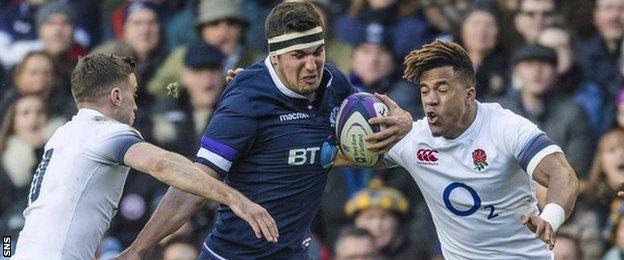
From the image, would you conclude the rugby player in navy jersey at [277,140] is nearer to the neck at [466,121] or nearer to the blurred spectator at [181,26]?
the neck at [466,121]

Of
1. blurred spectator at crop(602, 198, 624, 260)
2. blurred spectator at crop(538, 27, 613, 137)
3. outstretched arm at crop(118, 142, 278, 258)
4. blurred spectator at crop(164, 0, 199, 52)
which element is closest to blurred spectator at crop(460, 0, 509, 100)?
blurred spectator at crop(538, 27, 613, 137)

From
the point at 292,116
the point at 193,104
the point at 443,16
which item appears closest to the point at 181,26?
the point at 193,104

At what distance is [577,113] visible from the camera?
1448cm

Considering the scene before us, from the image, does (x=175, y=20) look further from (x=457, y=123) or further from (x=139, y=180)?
(x=457, y=123)

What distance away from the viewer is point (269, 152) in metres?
10.6

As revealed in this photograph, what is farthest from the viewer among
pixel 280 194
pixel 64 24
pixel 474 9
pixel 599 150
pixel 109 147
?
pixel 64 24

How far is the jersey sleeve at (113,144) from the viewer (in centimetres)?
978

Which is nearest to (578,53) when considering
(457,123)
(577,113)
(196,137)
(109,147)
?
(577,113)

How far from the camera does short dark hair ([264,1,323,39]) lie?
34.3ft

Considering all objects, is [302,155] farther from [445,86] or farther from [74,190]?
[74,190]

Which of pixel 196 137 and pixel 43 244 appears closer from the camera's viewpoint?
pixel 43 244

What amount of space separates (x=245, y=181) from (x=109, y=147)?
1.11 m

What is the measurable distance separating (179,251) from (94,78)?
4.18 meters

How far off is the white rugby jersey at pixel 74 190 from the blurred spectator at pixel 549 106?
17.5 ft
